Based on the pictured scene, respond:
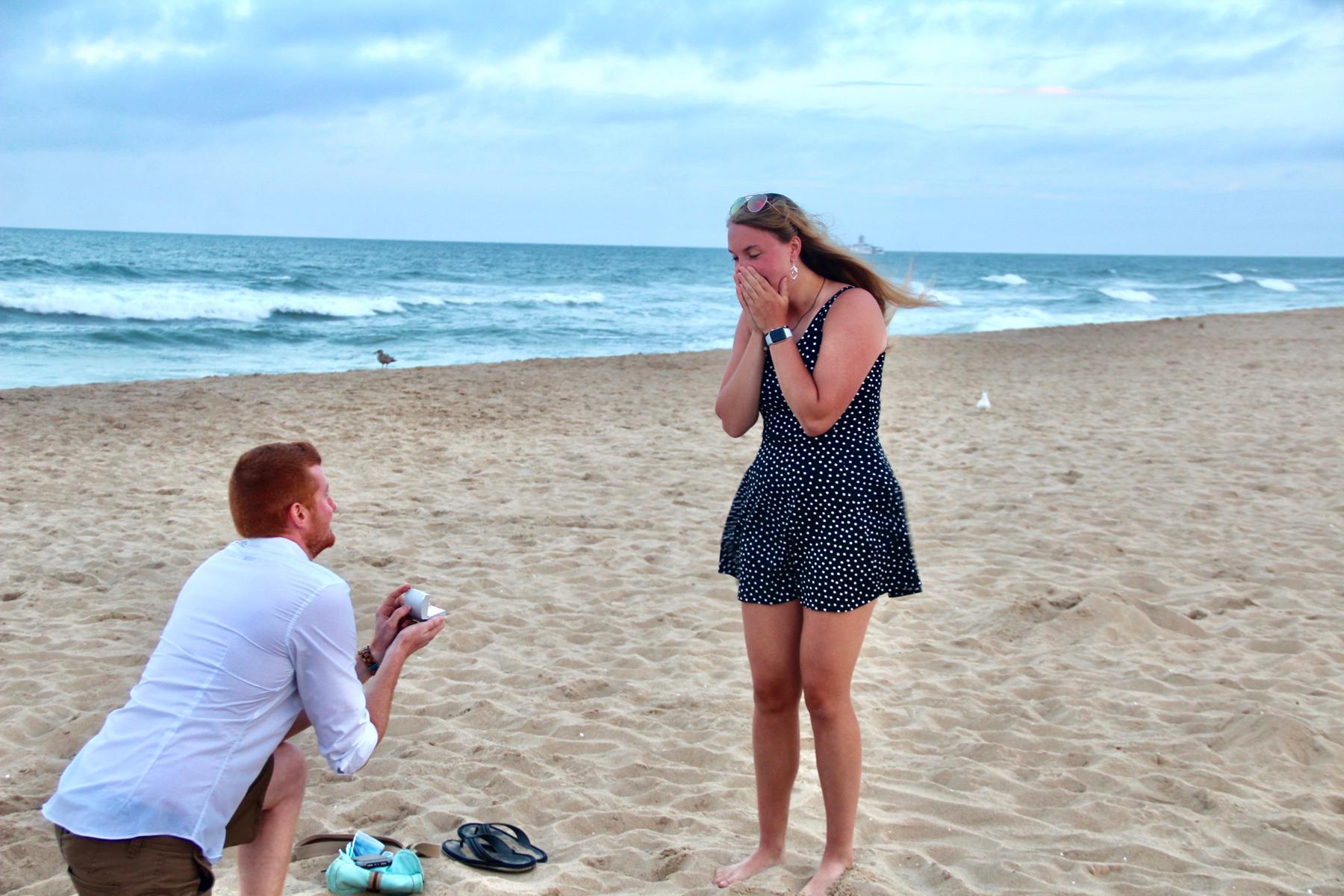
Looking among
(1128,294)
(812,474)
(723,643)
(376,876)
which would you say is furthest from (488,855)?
(1128,294)

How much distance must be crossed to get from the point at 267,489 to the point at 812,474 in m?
1.21

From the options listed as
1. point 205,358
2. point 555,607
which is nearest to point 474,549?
point 555,607

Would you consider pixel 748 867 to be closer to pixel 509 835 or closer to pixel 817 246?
A: pixel 509 835

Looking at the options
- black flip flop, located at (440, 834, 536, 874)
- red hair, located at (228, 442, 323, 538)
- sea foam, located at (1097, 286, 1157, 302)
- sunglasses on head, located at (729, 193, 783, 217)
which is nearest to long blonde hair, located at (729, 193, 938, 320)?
sunglasses on head, located at (729, 193, 783, 217)

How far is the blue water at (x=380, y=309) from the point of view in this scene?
56.6 ft

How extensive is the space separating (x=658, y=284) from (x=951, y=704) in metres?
41.4

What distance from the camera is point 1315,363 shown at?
14.2 m

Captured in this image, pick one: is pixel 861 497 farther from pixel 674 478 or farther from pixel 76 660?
pixel 674 478

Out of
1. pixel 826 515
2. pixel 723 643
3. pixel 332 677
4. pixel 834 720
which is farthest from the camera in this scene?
pixel 723 643

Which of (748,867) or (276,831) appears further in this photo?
(748,867)

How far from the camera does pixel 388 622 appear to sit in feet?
8.04

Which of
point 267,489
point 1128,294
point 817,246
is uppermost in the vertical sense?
point 1128,294

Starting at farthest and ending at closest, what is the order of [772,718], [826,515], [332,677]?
[772,718] < [826,515] < [332,677]

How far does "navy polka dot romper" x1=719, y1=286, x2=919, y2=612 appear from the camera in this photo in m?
2.46
